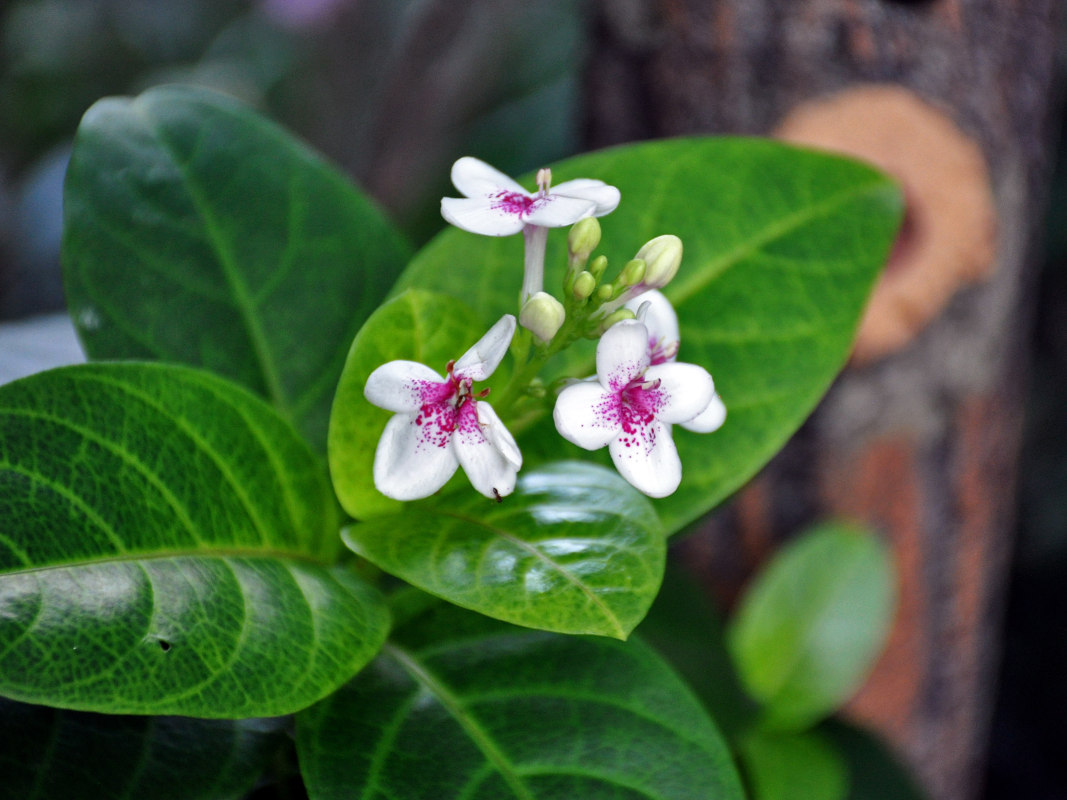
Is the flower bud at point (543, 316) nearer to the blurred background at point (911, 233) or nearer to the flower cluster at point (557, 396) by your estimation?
the flower cluster at point (557, 396)

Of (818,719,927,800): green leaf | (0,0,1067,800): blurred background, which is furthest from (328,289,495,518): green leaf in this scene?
(818,719,927,800): green leaf

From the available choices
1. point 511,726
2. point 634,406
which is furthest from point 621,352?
point 511,726

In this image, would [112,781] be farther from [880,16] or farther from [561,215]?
[880,16]

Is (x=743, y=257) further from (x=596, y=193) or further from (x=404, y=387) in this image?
(x=404, y=387)

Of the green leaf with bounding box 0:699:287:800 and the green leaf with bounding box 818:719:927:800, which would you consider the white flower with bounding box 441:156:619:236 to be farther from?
the green leaf with bounding box 818:719:927:800

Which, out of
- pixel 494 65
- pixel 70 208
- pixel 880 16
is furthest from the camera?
pixel 494 65

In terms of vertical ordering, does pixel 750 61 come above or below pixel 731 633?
above

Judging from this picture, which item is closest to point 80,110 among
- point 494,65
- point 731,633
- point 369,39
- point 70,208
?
point 369,39
